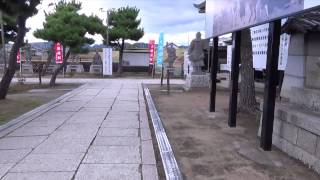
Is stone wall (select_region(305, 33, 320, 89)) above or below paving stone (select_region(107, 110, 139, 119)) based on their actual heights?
A: above

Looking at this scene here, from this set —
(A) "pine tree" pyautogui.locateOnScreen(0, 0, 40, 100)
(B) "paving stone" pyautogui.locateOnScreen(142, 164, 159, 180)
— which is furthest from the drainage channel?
(A) "pine tree" pyautogui.locateOnScreen(0, 0, 40, 100)

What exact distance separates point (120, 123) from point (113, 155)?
132 inches

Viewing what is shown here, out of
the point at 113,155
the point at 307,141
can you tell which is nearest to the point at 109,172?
the point at 113,155

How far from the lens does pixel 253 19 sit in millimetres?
7406

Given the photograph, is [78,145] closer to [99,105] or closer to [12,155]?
[12,155]

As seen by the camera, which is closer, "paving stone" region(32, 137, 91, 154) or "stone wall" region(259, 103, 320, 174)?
"stone wall" region(259, 103, 320, 174)

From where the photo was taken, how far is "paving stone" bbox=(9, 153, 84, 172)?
6215 mm

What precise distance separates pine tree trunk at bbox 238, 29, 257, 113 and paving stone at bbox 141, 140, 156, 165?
4194 mm

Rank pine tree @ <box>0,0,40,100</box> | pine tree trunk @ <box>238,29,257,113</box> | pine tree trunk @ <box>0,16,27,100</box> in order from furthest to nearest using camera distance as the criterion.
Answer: pine tree trunk @ <box>0,16,27,100</box> < pine tree trunk @ <box>238,29,257,113</box> < pine tree @ <box>0,0,40,100</box>

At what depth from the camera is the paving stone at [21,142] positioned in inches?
304

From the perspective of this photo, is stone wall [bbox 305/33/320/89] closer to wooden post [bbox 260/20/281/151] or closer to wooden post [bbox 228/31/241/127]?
wooden post [bbox 260/20/281/151]

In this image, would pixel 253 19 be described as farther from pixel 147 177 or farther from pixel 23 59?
pixel 23 59

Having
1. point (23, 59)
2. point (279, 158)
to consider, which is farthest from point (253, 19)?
point (23, 59)

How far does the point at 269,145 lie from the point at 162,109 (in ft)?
20.3
